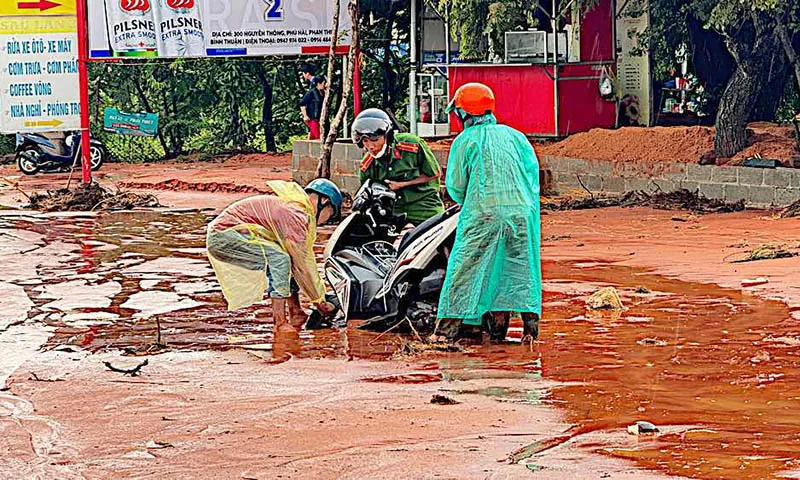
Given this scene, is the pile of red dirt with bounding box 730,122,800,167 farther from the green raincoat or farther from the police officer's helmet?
the green raincoat

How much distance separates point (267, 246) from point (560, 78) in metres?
11.5

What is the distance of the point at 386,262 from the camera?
8469 mm

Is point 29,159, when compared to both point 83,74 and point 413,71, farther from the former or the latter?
point 413,71

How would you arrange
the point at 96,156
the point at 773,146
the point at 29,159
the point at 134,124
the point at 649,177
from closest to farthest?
1. the point at 773,146
2. the point at 649,177
3. the point at 29,159
4. the point at 96,156
5. the point at 134,124

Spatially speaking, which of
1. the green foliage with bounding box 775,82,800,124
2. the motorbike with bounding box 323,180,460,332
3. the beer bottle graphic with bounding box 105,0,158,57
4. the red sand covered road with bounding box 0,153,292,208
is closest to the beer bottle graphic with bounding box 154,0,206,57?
the beer bottle graphic with bounding box 105,0,158,57

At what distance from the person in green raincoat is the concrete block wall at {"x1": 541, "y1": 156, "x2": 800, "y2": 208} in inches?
300

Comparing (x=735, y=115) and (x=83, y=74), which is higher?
(x=83, y=74)

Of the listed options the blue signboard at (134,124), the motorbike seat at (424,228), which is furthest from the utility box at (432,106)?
the motorbike seat at (424,228)

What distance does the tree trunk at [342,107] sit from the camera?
57.8ft

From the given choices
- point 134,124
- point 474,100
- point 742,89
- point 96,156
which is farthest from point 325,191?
point 134,124

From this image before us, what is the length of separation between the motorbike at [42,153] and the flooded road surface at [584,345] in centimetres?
1069

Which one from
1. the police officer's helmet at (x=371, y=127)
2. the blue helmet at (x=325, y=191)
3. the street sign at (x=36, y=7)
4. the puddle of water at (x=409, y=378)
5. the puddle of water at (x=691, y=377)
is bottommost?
the puddle of water at (x=409, y=378)

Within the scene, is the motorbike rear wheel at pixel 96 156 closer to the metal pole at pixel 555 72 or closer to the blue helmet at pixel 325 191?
the metal pole at pixel 555 72

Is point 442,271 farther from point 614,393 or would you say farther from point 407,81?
point 407,81
